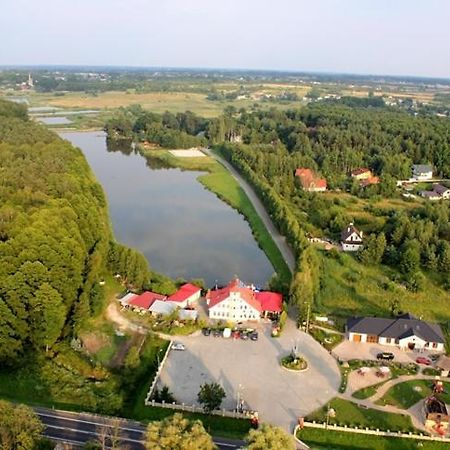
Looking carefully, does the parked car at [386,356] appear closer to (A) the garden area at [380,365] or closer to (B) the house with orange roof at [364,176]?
(A) the garden area at [380,365]

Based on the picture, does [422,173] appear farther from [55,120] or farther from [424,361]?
[55,120]

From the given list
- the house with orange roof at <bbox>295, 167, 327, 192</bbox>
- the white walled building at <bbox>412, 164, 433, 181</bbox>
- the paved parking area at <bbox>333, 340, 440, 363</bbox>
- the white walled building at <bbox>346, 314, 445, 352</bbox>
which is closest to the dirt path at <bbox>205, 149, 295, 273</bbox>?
the house with orange roof at <bbox>295, 167, 327, 192</bbox>

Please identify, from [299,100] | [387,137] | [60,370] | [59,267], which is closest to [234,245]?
[59,267]

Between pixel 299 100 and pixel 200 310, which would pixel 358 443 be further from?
pixel 299 100

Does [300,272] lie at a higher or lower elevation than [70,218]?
lower

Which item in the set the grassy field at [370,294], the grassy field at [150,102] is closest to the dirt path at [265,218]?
the grassy field at [370,294]

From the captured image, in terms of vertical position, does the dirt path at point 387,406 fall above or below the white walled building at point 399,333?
below

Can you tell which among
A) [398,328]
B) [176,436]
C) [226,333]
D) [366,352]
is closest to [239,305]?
[226,333]
